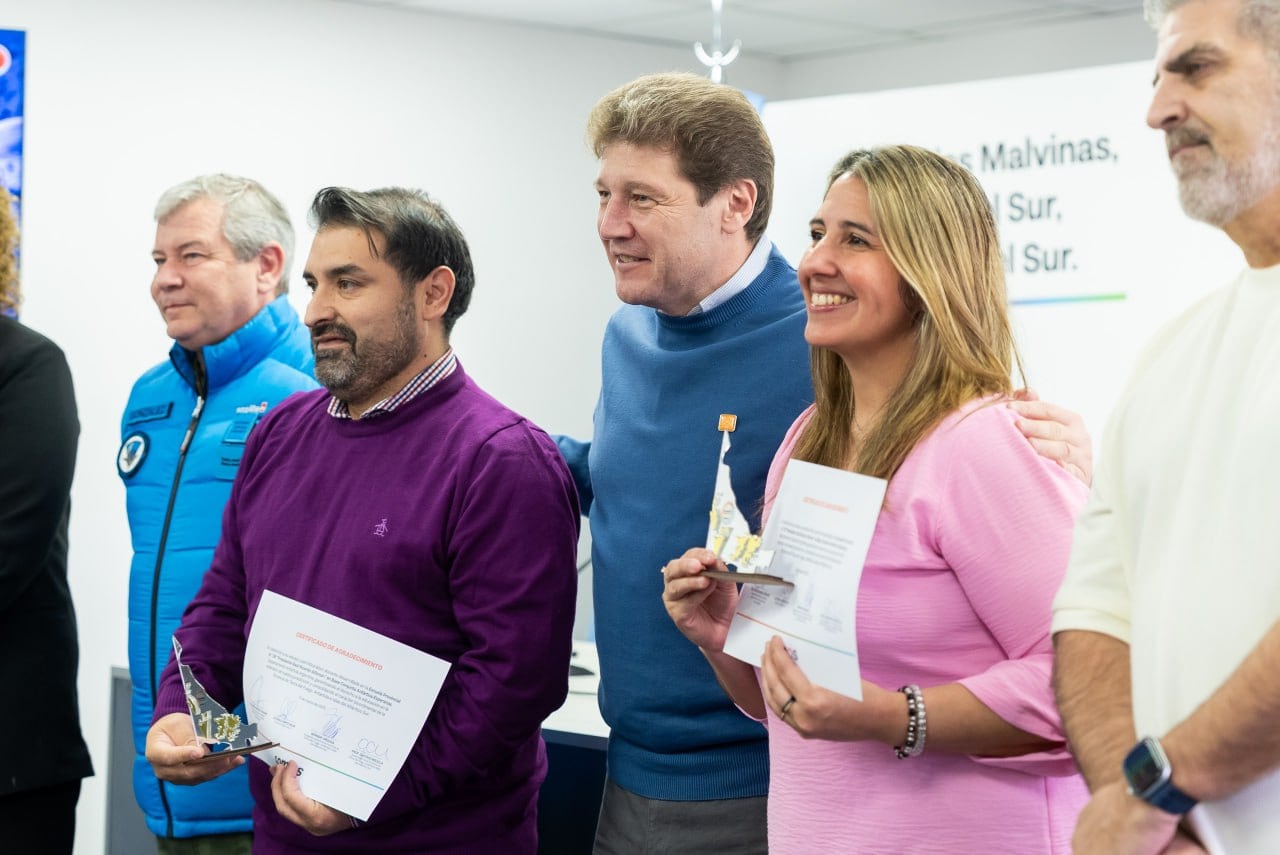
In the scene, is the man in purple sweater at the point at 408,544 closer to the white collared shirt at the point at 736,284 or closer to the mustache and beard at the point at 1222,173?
the white collared shirt at the point at 736,284

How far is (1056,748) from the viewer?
58.1 inches

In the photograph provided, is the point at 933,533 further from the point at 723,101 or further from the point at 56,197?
the point at 56,197

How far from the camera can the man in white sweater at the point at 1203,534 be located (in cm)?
108

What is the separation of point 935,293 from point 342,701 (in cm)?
85

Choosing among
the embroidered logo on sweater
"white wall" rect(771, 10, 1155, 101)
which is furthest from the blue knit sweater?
"white wall" rect(771, 10, 1155, 101)

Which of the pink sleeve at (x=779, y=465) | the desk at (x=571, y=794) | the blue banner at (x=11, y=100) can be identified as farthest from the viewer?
the blue banner at (x=11, y=100)

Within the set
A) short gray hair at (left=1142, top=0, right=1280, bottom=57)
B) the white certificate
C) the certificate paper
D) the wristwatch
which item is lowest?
the certificate paper

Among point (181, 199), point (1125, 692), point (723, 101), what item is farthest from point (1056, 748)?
point (181, 199)

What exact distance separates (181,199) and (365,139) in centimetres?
274

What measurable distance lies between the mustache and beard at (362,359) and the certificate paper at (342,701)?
12.0 inches

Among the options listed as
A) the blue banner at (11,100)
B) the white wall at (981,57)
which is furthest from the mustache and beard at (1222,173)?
the white wall at (981,57)

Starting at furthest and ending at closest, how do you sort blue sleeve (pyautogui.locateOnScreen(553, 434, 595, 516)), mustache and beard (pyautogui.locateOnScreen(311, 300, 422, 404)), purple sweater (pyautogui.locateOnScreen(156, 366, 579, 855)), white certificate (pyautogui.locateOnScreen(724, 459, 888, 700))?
1. blue sleeve (pyautogui.locateOnScreen(553, 434, 595, 516))
2. mustache and beard (pyautogui.locateOnScreen(311, 300, 422, 404))
3. purple sweater (pyautogui.locateOnScreen(156, 366, 579, 855))
4. white certificate (pyautogui.locateOnScreen(724, 459, 888, 700))

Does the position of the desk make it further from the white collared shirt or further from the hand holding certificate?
the hand holding certificate

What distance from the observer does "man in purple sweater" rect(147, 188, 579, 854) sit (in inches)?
71.6
